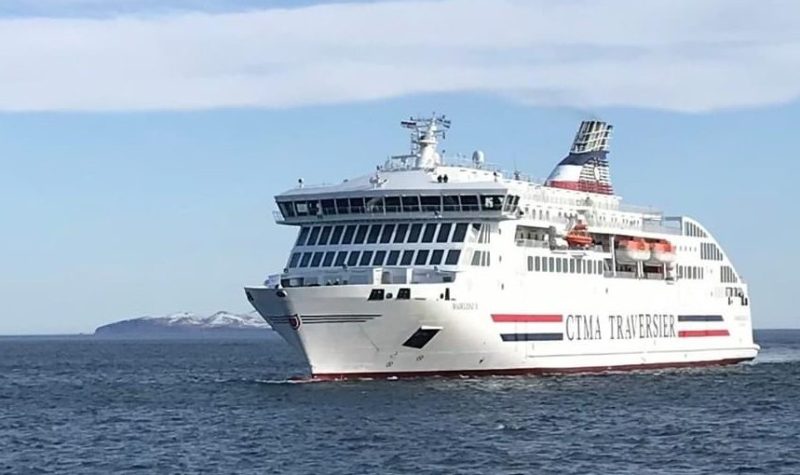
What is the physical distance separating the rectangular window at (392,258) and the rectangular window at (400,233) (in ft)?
2.03

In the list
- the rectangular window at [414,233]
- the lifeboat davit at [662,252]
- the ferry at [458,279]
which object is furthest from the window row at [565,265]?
the lifeboat davit at [662,252]

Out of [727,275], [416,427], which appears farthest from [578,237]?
[416,427]

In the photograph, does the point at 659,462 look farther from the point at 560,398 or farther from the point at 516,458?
the point at 560,398

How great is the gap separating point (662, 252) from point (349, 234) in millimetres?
23474

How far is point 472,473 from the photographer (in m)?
38.6

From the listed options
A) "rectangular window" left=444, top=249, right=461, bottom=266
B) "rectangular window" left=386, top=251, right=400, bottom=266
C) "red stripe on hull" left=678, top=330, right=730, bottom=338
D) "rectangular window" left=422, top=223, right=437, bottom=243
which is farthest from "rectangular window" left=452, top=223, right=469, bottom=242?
"red stripe on hull" left=678, top=330, right=730, bottom=338

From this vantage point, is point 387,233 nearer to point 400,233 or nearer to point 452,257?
point 400,233

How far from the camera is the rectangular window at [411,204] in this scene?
65.1 metres

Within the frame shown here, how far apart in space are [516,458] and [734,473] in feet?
20.3

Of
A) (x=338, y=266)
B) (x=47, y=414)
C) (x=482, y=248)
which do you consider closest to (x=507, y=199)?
(x=482, y=248)

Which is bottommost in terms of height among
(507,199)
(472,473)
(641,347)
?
(472,473)

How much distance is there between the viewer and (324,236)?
221ft

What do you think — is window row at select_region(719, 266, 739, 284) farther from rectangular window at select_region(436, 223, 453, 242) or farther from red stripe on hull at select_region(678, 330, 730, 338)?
rectangular window at select_region(436, 223, 453, 242)

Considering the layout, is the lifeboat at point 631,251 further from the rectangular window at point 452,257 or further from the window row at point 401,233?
the rectangular window at point 452,257
